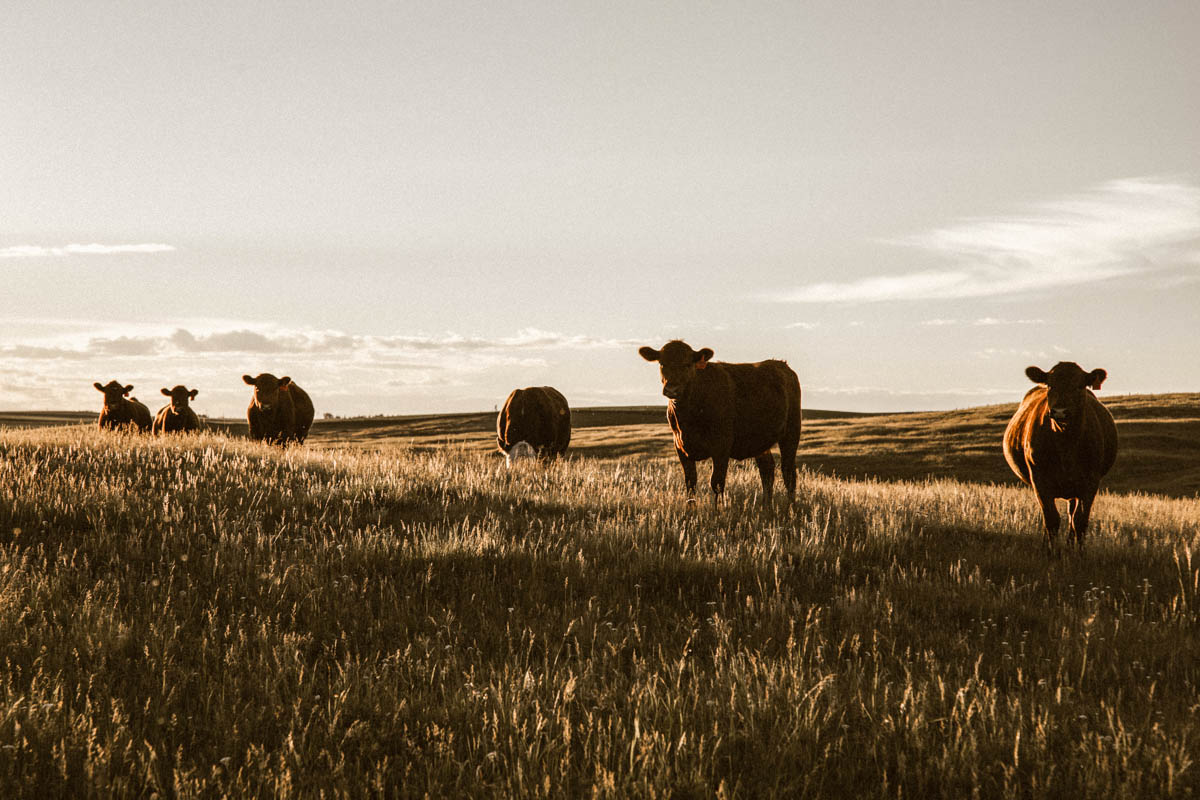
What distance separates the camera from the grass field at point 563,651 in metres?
3.72

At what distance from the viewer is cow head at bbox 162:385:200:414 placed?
24562 mm

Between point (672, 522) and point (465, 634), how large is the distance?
183 inches

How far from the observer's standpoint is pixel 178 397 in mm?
24766

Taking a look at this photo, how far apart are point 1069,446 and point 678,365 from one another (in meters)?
5.15

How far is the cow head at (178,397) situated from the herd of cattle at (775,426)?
11.4 metres

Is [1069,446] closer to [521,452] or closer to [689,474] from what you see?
[689,474]

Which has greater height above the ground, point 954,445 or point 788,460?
point 788,460

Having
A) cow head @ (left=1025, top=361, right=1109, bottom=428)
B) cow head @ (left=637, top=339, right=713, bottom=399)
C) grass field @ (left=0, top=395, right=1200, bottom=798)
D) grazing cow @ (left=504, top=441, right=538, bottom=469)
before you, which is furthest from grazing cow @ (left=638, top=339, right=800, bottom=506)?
grazing cow @ (left=504, top=441, right=538, bottom=469)

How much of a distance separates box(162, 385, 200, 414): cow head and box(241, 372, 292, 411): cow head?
4.34 m

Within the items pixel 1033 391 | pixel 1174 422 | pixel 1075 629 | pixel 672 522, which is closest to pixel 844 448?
pixel 1174 422

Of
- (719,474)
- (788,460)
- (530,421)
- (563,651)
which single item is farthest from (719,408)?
(530,421)

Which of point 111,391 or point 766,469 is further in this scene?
point 111,391

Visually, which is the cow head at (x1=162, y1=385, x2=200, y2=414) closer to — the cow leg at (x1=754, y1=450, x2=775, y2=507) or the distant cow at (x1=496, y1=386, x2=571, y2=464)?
the distant cow at (x1=496, y1=386, x2=571, y2=464)

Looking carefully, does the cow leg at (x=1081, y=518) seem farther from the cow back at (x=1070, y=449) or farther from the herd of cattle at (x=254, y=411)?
the herd of cattle at (x=254, y=411)
